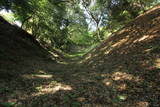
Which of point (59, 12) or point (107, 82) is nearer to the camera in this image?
point (107, 82)

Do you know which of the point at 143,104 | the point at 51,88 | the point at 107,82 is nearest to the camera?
the point at 143,104

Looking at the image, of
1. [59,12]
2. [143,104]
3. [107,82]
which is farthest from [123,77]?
[59,12]

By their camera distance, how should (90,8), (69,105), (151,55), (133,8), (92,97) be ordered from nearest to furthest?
1. (69,105)
2. (92,97)
3. (151,55)
4. (133,8)
5. (90,8)

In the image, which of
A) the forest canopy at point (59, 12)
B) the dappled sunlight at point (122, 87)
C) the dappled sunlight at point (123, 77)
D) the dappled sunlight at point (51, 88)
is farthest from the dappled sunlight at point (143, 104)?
the forest canopy at point (59, 12)

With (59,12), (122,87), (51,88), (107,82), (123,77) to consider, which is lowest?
(122,87)

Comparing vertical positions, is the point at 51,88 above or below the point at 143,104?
above

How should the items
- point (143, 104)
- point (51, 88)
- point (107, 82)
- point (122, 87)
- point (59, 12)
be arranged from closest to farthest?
1. point (143, 104)
2. point (122, 87)
3. point (51, 88)
4. point (107, 82)
5. point (59, 12)

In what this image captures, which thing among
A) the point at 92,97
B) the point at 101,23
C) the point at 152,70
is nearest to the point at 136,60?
the point at 152,70

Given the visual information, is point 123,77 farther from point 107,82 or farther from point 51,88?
point 51,88

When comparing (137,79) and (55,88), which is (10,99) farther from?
(137,79)

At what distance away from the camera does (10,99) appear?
4.63 m

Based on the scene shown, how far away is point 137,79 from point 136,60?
6.56 feet

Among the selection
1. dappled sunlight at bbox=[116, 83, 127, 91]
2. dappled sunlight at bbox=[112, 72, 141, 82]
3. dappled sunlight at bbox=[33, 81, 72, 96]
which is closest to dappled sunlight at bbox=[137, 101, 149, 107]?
dappled sunlight at bbox=[116, 83, 127, 91]

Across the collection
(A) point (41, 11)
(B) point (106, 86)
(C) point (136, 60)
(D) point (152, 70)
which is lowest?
(B) point (106, 86)
